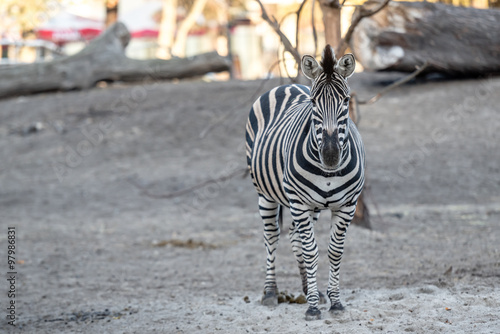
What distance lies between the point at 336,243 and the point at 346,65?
1419 millimetres

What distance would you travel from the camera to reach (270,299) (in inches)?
202

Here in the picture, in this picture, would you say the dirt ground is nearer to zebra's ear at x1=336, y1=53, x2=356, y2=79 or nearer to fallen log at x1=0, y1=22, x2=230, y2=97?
fallen log at x1=0, y1=22, x2=230, y2=97

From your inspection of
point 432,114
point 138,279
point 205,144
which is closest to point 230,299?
point 138,279

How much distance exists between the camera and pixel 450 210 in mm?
8695

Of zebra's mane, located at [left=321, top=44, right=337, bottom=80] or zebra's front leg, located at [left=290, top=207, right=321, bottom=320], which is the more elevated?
zebra's mane, located at [left=321, top=44, right=337, bottom=80]

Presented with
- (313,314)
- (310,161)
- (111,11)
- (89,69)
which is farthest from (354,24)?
(111,11)

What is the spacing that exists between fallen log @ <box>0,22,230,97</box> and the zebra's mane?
10433mm

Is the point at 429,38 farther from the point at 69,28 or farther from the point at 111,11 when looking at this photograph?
the point at 69,28

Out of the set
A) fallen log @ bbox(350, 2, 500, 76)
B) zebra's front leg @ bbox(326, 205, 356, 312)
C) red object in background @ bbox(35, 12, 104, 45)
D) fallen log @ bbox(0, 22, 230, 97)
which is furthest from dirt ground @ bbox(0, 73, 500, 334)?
red object in background @ bbox(35, 12, 104, 45)

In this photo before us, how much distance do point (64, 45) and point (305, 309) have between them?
32.4 metres

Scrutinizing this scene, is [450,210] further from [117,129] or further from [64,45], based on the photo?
[64,45]

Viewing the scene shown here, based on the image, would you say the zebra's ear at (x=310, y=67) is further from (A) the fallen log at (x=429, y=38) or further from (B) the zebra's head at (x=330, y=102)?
(A) the fallen log at (x=429, y=38)

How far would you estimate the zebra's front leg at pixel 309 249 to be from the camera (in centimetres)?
451

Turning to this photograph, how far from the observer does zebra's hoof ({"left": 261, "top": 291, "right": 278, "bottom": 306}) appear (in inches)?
202
